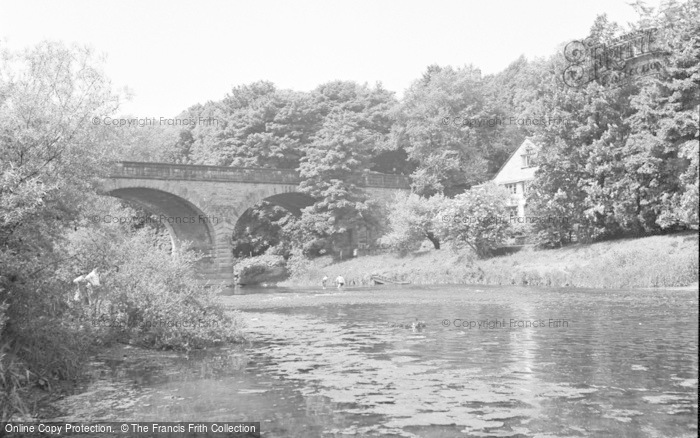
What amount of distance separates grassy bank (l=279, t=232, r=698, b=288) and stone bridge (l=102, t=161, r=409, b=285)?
27.5 ft

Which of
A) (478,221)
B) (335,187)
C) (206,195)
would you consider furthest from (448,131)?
(206,195)

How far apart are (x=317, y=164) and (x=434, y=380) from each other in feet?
183

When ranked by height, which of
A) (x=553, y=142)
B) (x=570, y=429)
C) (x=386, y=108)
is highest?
(x=386, y=108)

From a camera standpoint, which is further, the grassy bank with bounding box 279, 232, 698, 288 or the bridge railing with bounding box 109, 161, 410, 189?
the bridge railing with bounding box 109, 161, 410, 189

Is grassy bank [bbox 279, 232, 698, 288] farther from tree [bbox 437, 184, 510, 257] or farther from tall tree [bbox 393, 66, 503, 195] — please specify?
tall tree [bbox 393, 66, 503, 195]

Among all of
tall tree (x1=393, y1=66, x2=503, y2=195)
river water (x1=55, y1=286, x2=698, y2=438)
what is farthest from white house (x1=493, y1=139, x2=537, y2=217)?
river water (x1=55, y1=286, x2=698, y2=438)

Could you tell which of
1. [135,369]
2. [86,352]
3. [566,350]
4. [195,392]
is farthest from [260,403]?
[566,350]

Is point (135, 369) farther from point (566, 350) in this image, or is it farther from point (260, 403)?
point (566, 350)

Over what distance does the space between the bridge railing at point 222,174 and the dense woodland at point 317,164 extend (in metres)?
1.72

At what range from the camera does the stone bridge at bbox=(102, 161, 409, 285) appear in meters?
58.8

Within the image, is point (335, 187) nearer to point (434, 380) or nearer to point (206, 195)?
point (206, 195)

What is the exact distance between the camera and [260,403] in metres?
13.3

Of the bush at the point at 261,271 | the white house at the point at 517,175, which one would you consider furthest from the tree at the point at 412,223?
the bush at the point at 261,271

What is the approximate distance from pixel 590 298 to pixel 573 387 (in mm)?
21739
